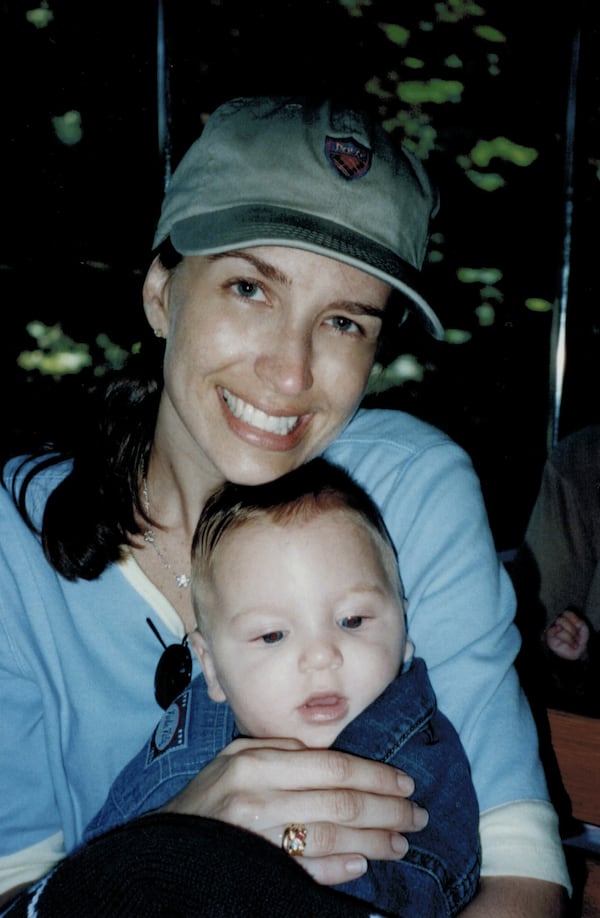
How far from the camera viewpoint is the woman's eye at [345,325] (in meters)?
1.35

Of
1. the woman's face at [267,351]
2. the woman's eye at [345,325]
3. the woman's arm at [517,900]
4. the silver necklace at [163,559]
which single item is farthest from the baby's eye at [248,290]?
the woman's arm at [517,900]

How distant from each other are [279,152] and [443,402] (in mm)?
3884

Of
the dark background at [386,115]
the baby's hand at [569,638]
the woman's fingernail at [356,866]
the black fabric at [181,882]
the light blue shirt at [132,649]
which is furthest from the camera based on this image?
the dark background at [386,115]

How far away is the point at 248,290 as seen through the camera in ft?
4.32

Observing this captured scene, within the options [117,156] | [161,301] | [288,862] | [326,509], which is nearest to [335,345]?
[326,509]

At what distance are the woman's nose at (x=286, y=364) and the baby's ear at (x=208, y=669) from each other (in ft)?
1.63

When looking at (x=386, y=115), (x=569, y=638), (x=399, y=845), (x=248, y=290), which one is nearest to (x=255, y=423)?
(x=248, y=290)

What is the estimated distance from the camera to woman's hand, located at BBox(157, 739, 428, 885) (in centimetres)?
104

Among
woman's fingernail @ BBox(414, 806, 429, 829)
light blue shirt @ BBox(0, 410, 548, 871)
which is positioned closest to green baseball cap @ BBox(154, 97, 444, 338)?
light blue shirt @ BBox(0, 410, 548, 871)

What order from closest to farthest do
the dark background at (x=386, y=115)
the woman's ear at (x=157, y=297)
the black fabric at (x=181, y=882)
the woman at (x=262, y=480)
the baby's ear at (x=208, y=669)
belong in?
the black fabric at (x=181, y=882)
the woman at (x=262, y=480)
the baby's ear at (x=208, y=669)
the woman's ear at (x=157, y=297)
the dark background at (x=386, y=115)

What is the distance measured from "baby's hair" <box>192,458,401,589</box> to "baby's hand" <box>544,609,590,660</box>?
1.23 metres

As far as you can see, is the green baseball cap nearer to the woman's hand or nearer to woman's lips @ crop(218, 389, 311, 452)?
woman's lips @ crop(218, 389, 311, 452)

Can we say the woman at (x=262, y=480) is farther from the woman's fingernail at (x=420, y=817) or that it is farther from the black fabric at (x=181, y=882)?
the black fabric at (x=181, y=882)

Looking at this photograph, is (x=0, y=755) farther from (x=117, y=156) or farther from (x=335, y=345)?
(x=117, y=156)
